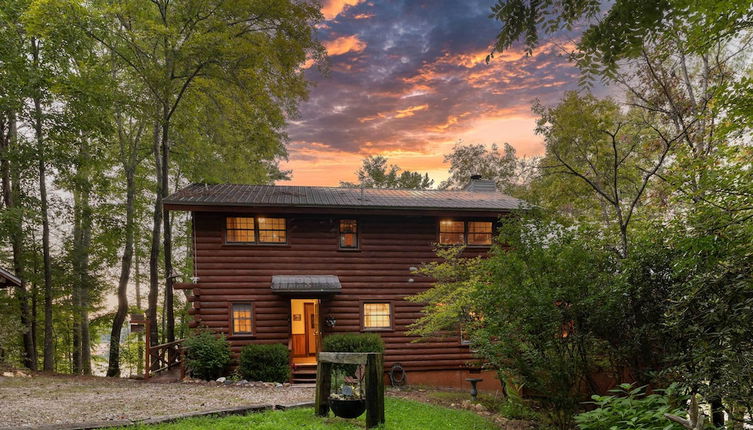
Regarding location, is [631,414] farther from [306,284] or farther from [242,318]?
[242,318]

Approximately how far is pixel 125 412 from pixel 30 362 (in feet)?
37.3

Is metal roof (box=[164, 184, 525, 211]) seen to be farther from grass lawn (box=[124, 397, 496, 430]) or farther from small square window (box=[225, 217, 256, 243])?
grass lawn (box=[124, 397, 496, 430])

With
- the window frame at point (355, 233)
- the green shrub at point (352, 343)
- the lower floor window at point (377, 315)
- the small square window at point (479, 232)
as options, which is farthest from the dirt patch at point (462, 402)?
the small square window at point (479, 232)

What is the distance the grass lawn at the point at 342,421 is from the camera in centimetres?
647

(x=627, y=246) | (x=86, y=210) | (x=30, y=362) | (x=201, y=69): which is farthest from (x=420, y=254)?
(x=30, y=362)

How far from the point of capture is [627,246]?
7188mm

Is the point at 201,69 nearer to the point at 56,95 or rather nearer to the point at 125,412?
the point at 56,95

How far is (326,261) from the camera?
14.5 metres

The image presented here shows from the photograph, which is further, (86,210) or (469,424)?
(86,210)

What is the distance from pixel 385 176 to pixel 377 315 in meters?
21.5

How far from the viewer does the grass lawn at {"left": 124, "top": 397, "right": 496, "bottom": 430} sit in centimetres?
647

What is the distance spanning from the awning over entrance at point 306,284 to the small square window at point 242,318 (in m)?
1.34

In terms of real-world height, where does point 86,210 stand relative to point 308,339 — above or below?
above

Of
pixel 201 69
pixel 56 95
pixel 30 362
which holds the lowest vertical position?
pixel 30 362
